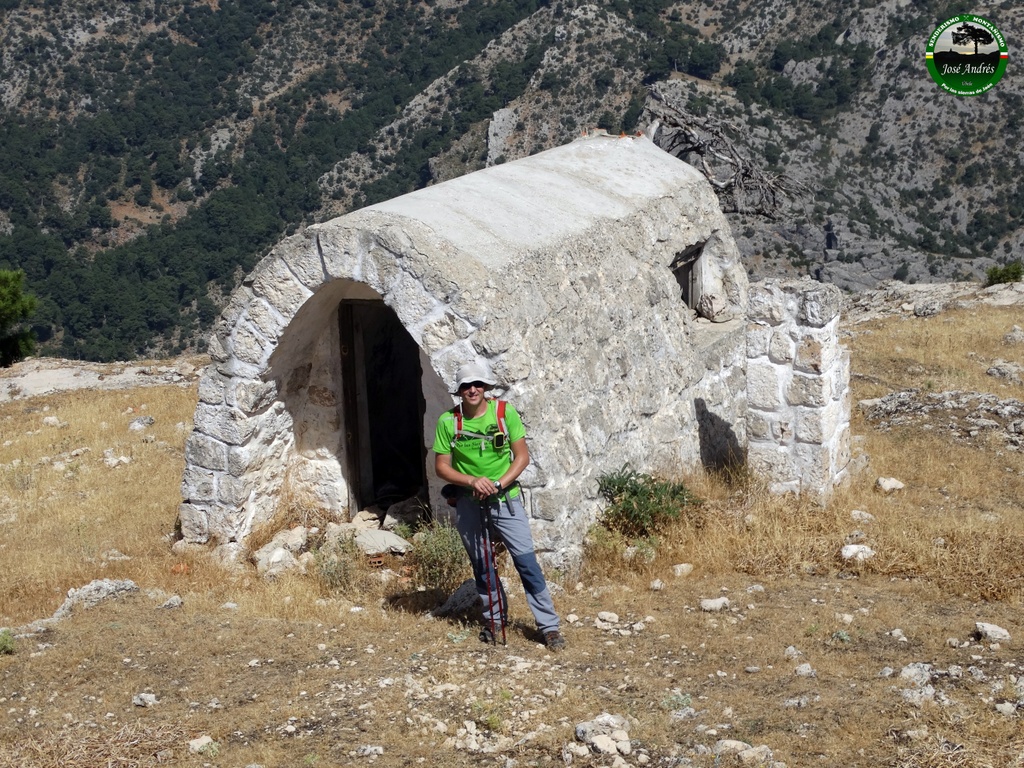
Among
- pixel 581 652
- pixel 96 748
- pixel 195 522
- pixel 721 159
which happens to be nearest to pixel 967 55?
pixel 721 159

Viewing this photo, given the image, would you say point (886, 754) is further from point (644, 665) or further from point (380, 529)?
point (380, 529)

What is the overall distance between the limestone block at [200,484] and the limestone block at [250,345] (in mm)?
928

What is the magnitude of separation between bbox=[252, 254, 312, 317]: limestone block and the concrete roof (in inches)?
31.2

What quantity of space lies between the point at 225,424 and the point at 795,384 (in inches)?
172

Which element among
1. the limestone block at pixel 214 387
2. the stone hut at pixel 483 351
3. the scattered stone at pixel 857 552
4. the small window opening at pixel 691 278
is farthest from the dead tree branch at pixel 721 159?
the limestone block at pixel 214 387

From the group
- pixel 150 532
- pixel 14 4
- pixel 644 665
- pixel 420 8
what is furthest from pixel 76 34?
pixel 644 665

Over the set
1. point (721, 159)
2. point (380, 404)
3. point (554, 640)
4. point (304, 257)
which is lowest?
point (554, 640)

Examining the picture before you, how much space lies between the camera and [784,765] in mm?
4609

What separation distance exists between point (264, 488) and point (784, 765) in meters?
4.96

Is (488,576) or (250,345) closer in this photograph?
(488,576)

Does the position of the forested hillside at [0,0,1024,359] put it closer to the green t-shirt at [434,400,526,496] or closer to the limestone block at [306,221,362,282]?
the limestone block at [306,221,362,282]

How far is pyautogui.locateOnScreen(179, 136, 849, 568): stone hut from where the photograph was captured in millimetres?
7258

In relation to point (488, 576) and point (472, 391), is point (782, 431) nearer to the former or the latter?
point (488, 576)

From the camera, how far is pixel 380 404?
9.57 m
